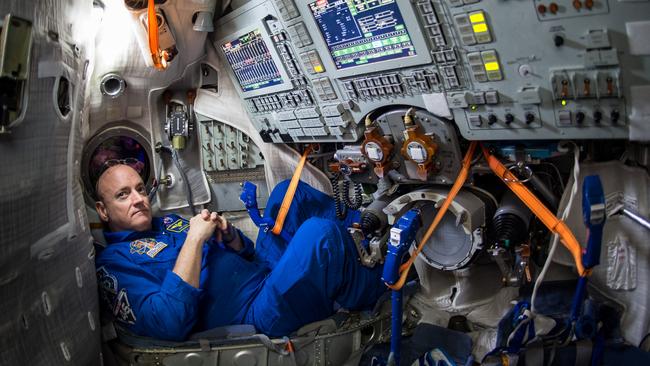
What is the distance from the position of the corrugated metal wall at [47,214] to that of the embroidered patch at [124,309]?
0.16 m

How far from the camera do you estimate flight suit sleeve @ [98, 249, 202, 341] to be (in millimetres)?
2418

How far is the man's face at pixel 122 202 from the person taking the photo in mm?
2963

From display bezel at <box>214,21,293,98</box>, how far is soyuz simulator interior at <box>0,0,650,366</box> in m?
0.02

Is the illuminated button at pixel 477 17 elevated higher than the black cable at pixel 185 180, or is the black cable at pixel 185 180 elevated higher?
the illuminated button at pixel 477 17

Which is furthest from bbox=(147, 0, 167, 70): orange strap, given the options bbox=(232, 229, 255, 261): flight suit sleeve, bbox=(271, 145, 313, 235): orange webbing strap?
bbox=(232, 229, 255, 261): flight suit sleeve

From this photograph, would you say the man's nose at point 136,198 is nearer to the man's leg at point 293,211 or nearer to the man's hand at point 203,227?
the man's hand at point 203,227

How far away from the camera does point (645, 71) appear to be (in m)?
1.73

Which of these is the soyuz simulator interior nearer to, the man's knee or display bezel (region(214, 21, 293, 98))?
display bezel (region(214, 21, 293, 98))

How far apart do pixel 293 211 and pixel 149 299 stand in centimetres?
113

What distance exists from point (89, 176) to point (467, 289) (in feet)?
8.29

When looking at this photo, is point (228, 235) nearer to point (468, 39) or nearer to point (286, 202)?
point (286, 202)

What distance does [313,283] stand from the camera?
8.41 feet

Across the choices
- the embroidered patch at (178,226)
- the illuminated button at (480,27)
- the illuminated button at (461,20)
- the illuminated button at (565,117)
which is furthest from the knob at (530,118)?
the embroidered patch at (178,226)

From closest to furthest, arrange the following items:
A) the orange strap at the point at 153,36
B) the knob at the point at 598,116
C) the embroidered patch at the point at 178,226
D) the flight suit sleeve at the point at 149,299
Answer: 1. the knob at the point at 598,116
2. the flight suit sleeve at the point at 149,299
3. the orange strap at the point at 153,36
4. the embroidered patch at the point at 178,226
